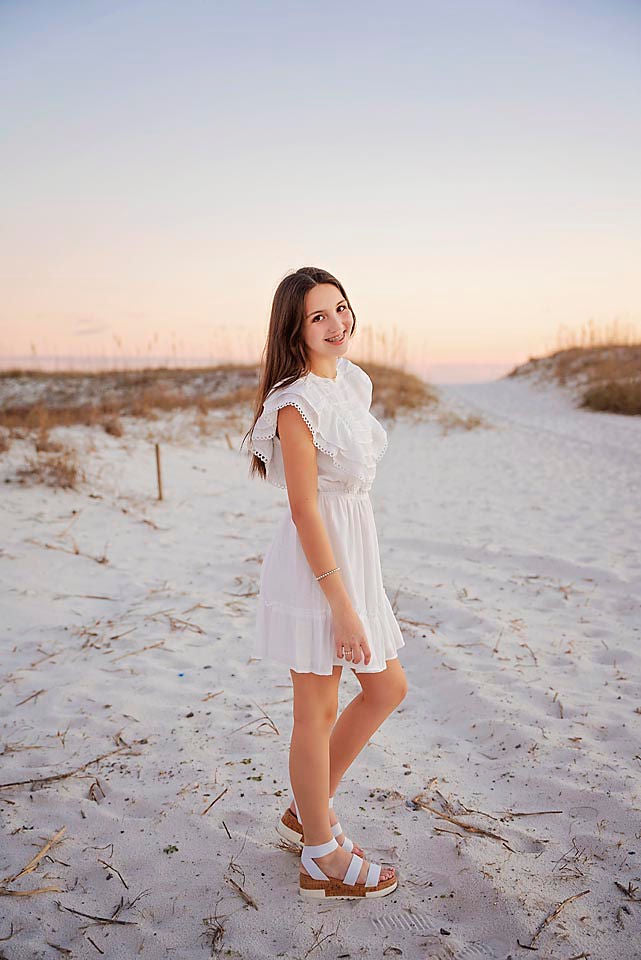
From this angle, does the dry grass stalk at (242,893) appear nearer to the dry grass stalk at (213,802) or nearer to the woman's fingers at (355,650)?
the dry grass stalk at (213,802)

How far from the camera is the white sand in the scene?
5.80 feet

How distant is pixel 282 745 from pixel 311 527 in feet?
4.47

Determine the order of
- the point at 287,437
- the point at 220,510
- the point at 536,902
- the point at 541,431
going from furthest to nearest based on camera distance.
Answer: the point at 541,431, the point at 220,510, the point at 536,902, the point at 287,437

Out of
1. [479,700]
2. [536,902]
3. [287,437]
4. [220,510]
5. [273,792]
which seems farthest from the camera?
[220,510]

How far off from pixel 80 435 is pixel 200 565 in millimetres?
3991

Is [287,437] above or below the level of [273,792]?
above

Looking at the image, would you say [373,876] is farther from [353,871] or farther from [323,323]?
[323,323]

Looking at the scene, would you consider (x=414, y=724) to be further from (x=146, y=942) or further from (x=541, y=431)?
(x=541, y=431)

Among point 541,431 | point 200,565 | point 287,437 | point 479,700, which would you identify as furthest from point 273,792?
point 541,431

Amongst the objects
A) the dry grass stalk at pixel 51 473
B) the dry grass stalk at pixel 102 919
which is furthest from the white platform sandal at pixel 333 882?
the dry grass stalk at pixel 51 473

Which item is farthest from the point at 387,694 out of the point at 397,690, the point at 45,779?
the point at 45,779

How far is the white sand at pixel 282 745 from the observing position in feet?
5.80

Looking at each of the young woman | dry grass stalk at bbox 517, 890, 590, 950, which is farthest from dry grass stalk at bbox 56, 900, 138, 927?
dry grass stalk at bbox 517, 890, 590, 950

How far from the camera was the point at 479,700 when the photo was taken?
289 cm
